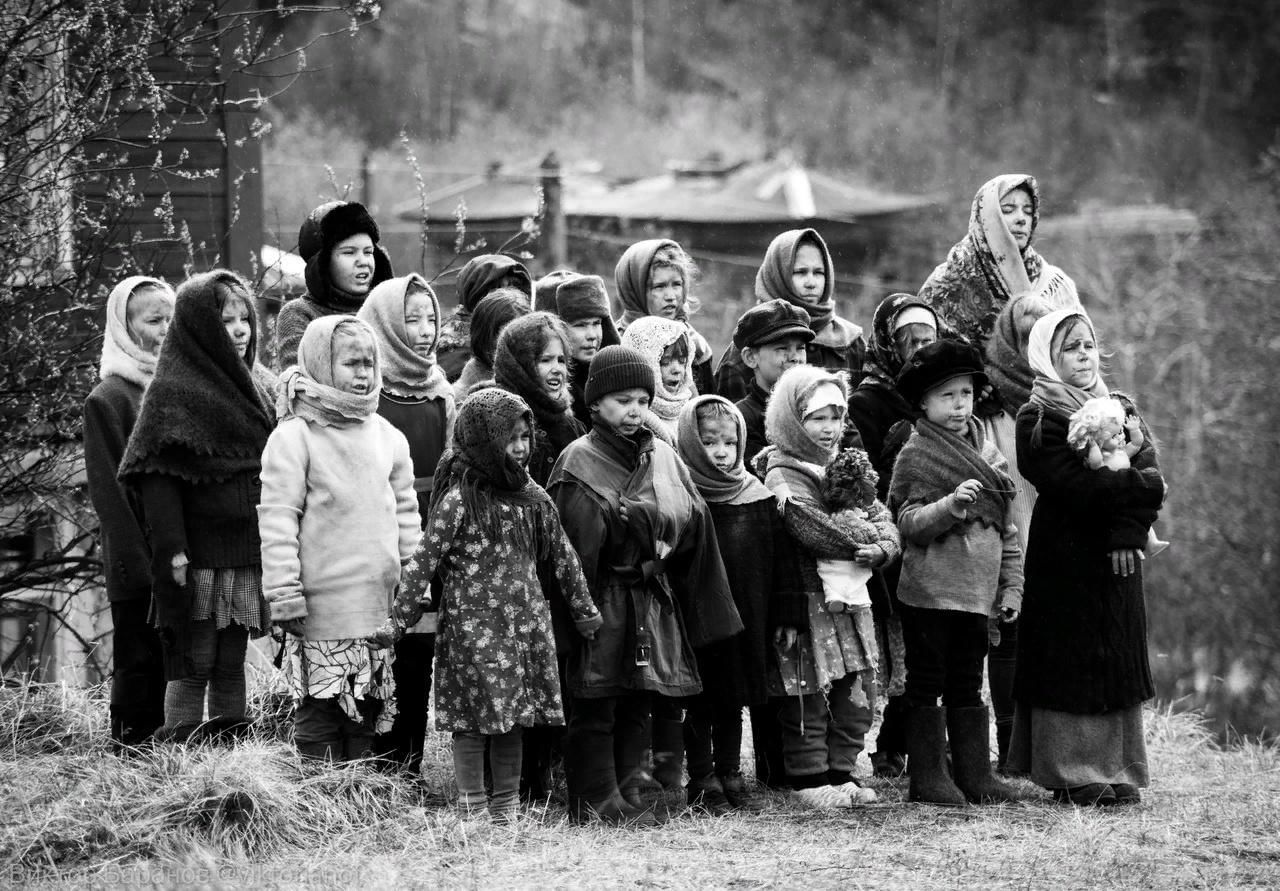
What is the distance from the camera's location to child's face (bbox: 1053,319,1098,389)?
707 centimetres

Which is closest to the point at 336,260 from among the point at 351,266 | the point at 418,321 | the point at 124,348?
the point at 351,266

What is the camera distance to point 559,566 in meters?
6.33

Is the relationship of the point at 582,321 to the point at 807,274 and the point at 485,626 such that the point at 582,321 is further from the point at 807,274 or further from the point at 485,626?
the point at 485,626

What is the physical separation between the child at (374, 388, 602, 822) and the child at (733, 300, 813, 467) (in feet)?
4.44

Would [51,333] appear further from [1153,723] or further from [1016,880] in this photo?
[1153,723]

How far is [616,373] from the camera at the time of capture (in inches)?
261

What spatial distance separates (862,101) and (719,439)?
39934 mm

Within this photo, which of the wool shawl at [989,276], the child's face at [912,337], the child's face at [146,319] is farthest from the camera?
the wool shawl at [989,276]

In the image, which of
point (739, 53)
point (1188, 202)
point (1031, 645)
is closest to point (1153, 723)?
point (1031, 645)

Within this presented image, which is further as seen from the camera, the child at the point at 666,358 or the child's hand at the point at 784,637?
the child at the point at 666,358

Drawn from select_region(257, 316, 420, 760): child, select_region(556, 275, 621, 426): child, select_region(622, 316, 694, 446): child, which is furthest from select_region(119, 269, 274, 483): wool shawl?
select_region(622, 316, 694, 446): child

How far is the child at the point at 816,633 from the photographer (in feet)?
22.4

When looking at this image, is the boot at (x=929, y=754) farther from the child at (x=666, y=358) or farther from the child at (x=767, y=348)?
the child at (x=666, y=358)

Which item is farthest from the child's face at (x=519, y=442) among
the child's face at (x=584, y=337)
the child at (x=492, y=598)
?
the child's face at (x=584, y=337)
